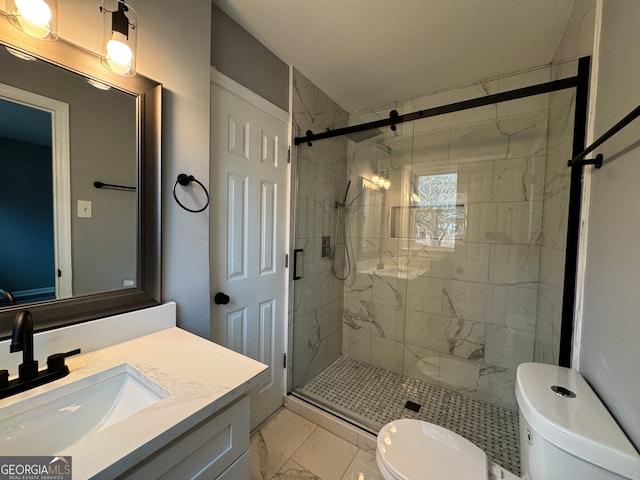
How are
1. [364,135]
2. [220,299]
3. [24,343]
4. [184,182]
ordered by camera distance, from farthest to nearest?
1. [364,135]
2. [220,299]
3. [184,182]
4. [24,343]

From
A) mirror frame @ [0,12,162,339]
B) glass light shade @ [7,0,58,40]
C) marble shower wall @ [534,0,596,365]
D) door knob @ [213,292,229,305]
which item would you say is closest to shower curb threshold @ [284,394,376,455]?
door knob @ [213,292,229,305]

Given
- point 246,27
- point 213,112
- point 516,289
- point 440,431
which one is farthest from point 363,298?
point 246,27

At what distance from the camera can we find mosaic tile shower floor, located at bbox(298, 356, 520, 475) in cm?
164

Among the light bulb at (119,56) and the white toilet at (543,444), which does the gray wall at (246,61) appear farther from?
the white toilet at (543,444)

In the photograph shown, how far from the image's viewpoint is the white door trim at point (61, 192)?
0.88 meters

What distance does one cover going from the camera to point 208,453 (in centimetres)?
72

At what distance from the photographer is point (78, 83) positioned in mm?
916

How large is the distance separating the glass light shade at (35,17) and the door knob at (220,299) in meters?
1.18

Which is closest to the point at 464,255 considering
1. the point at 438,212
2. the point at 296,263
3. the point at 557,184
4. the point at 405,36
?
the point at 438,212

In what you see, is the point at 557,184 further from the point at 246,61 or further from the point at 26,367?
the point at 26,367

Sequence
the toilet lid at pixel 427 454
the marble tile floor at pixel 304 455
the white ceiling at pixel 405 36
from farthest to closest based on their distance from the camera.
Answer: the marble tile floor at pixel 304 455, the white ceiling at pixel 405 36, the toilet lid at pixel 427 454

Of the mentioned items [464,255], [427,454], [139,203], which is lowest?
[427,454]

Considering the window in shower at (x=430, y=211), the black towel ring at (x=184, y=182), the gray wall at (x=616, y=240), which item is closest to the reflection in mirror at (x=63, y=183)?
the black towel ring at (x=184, y=182)

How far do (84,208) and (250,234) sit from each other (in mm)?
819
